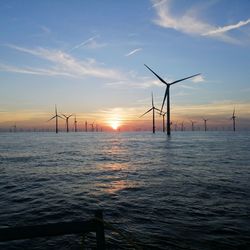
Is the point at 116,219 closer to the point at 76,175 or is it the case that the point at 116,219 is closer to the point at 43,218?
the point at 43,218

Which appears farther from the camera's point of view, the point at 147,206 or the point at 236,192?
the point at 236,192

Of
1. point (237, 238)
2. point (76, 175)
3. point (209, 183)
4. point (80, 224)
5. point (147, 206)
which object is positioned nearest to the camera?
point (80, 224)

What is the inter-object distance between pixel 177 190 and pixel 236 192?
4.21m

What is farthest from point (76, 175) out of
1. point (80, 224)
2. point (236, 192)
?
point (80, 224)

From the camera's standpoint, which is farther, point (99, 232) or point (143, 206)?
point (143, 206)

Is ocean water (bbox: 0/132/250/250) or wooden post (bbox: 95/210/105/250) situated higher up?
wooden post (bbox: 95/210/105/250)

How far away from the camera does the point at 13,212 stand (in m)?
16.6

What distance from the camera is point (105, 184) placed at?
25359 mm

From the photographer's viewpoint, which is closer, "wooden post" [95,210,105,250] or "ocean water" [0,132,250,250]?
"wooden post" [95,210,105,250]

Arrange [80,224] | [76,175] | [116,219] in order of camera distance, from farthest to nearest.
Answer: [76,175] → [116,219] → [80,224]

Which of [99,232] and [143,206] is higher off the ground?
[99,232]

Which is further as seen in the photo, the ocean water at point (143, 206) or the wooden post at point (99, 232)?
the ocean water at point (143, 206)

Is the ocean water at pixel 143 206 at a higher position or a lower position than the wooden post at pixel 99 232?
lower

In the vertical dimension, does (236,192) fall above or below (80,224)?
below
